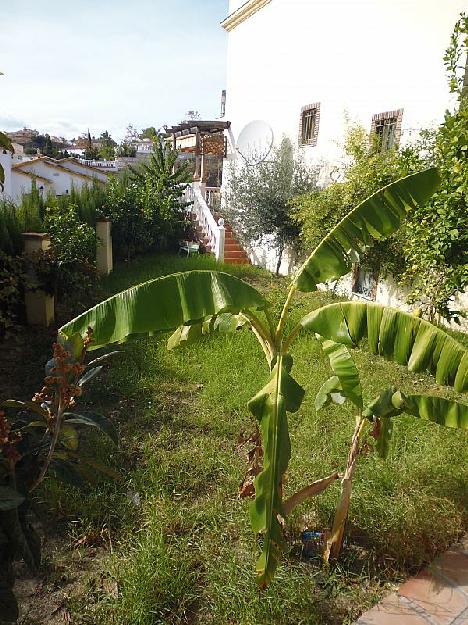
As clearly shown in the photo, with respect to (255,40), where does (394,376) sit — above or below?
below

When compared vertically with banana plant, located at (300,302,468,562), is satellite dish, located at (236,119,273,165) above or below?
above

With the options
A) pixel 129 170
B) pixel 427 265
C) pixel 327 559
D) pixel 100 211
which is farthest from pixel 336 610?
pixel 129 170

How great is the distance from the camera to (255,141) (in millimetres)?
15172

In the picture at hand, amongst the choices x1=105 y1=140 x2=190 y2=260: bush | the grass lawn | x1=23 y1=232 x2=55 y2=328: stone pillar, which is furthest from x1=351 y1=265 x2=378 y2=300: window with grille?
x1=23 y1=232 x2=55 y2=328: stone pillar

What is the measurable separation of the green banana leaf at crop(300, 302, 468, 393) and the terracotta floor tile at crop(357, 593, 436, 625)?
1.39 metres

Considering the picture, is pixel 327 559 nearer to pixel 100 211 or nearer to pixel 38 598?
pixel 38 598

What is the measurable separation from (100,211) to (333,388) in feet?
32.7

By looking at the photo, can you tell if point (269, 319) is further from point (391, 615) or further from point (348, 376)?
point (391, 615)

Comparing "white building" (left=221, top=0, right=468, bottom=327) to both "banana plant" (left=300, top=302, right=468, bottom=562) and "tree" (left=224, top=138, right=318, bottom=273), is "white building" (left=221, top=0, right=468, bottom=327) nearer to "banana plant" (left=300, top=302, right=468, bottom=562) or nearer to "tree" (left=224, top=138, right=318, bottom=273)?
"tree" (left=224, top=138, right=318, bottom=273)

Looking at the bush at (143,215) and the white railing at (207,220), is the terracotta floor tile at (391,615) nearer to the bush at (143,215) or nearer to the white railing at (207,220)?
the bush at (143,215)

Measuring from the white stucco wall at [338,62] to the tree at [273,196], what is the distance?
654 mm

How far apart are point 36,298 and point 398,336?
245 inches

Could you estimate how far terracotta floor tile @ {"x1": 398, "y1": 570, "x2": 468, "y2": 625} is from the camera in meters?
2.74

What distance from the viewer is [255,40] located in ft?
49.1
